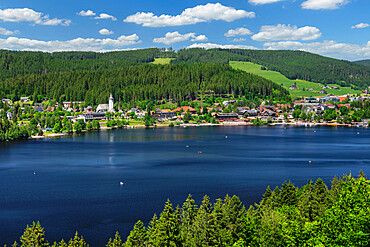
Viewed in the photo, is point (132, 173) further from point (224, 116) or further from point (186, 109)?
point (186, 109)

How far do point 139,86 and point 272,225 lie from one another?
165 metres

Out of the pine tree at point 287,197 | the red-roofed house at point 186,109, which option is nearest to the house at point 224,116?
the red-roofed house at point 186,109

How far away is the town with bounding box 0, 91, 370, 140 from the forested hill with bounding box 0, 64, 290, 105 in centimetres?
796

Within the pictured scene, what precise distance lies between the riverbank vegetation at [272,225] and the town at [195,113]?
102 meters

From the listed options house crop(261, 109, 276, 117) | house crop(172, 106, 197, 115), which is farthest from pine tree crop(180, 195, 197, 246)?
house crop(261, 109, 276, 117)

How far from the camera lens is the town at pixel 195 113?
137750 millimetres

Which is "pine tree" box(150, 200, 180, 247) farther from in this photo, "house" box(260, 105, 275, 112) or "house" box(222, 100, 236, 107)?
"house" box(222, 100, 236, 107)

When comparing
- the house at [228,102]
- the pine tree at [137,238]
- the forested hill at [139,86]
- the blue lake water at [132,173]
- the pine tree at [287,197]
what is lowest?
the blue lake water at [132,173]

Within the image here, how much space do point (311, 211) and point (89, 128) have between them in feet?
338

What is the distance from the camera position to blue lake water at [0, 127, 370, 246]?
3522 centimetres

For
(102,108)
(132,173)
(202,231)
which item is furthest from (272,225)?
(102,108)

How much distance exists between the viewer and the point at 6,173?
54344 millimetres

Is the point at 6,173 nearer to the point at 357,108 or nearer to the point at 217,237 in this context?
the point at 217,237

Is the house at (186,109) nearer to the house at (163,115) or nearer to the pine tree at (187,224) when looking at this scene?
the house at (163,115)
